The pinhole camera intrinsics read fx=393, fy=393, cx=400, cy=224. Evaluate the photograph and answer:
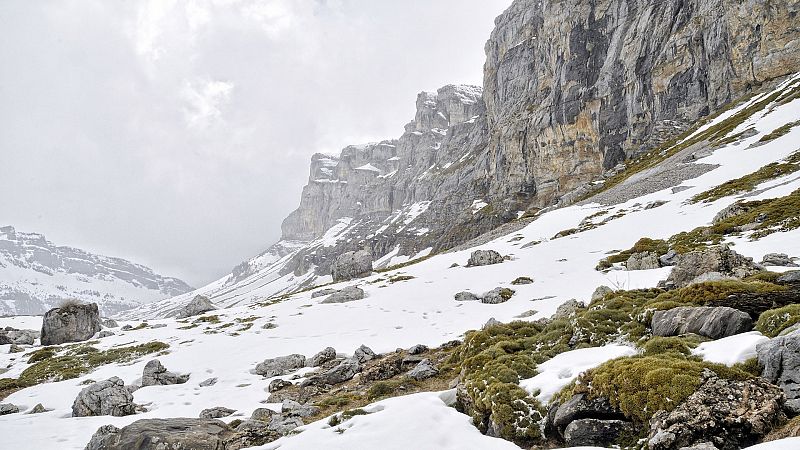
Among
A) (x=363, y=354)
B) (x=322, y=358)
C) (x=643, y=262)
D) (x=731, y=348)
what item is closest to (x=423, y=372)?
(x=363, y=354)

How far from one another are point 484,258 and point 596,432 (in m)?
36.2

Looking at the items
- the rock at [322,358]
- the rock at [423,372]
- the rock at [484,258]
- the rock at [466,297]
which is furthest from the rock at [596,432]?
the rock at [484,258]

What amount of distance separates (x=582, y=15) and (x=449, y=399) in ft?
440

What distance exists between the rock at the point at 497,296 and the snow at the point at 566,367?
17698 millimetres

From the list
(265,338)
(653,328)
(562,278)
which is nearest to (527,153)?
(562,278)

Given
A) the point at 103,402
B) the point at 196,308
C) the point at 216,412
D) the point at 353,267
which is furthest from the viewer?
the point at 353,267

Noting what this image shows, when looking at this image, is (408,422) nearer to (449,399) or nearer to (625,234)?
(449,399)

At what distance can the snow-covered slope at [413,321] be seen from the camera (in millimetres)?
10969

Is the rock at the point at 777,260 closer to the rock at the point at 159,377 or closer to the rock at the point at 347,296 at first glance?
the rock at the point at 159,377

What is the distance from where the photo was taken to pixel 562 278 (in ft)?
101

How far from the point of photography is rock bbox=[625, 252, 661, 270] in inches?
1013

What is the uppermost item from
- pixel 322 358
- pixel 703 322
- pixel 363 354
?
pixel 703 322

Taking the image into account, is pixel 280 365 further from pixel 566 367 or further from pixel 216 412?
pixel 566 367

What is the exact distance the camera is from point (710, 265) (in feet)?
54.4
